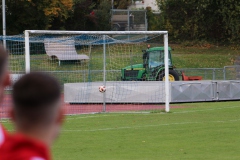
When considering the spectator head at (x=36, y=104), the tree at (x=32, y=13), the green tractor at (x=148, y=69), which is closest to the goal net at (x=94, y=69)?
the green tractor at (x=148, y=69)

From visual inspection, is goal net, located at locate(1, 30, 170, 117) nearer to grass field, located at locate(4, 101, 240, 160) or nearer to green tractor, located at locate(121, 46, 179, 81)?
green tractor, located at locate(121, 46, 179, 81)

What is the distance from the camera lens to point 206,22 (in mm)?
50344

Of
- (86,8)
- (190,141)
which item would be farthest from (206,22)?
(190,141)

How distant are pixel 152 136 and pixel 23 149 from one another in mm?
12434

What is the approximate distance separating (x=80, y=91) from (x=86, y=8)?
1154 inches

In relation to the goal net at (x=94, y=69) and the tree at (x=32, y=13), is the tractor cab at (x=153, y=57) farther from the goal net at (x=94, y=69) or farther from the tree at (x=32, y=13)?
the tree at (x=32, y=13)

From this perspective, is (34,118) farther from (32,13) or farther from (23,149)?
(32,13)

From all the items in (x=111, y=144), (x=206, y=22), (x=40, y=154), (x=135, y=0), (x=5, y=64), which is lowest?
(x=111, y=144)

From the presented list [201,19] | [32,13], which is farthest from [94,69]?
[201,19]

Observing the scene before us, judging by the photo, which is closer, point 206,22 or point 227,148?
point 227,148

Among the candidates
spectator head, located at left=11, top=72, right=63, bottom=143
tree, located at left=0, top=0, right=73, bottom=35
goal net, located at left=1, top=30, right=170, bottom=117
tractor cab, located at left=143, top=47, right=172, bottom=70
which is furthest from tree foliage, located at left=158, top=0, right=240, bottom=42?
spectator head, located at left=11, top=72, right=63, bottom=143

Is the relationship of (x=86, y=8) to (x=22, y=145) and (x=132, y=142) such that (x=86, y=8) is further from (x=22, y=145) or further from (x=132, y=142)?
(x=22, y=145)

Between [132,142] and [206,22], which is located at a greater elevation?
[206,22]

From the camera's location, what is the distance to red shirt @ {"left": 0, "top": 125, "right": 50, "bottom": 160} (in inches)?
81.9
